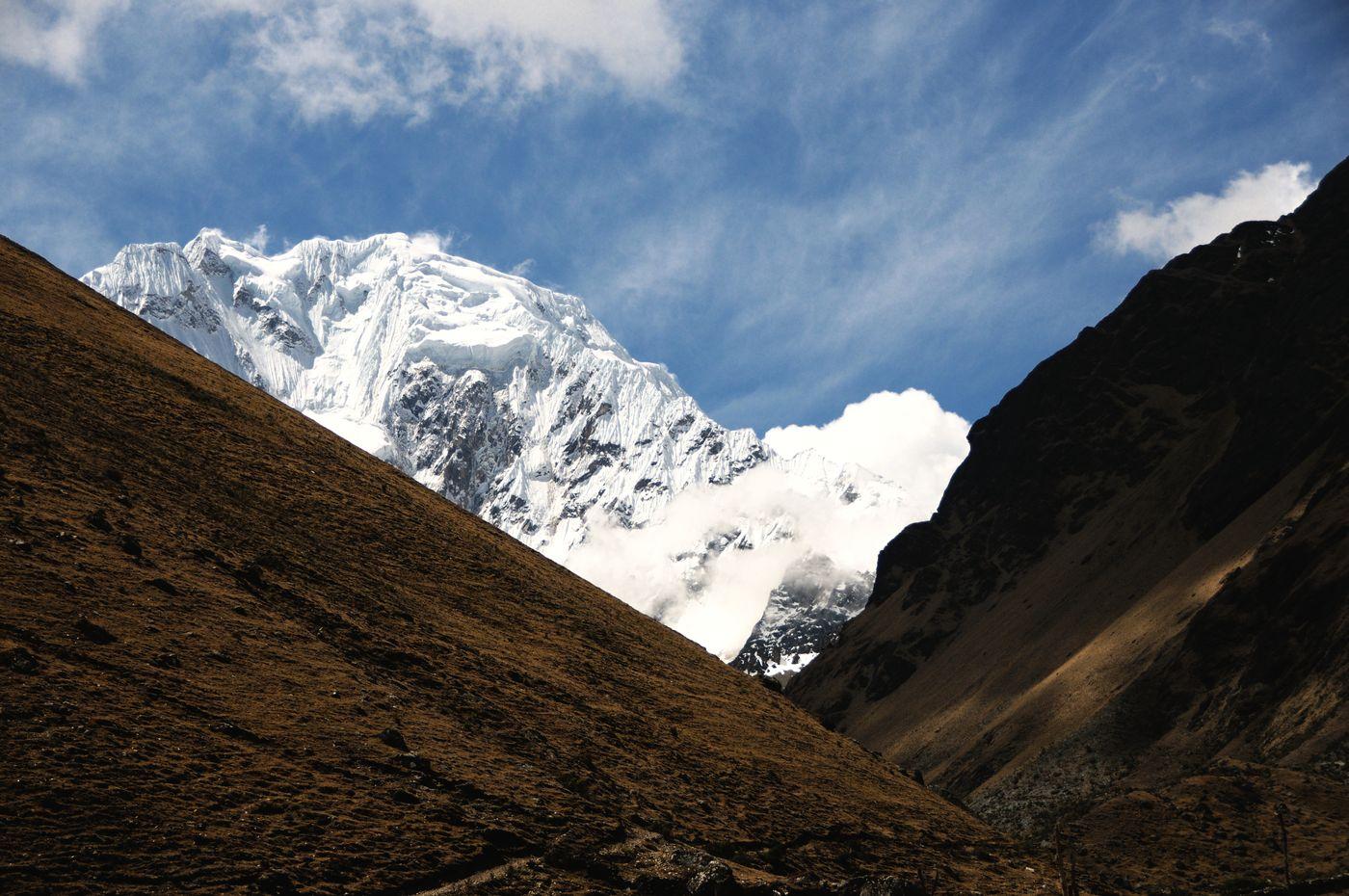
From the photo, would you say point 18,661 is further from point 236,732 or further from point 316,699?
point 316,699

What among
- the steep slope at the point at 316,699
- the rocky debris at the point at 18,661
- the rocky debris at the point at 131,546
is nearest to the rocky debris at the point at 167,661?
the steep slope at the point at 316,699

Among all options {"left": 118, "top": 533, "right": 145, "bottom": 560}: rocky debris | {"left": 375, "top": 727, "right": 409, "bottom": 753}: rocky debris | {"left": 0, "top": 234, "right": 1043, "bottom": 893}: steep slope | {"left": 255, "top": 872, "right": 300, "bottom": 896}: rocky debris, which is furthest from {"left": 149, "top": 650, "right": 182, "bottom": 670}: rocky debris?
{"left": 255, "top": 872, "right": 300, "bottom": 896}: rocky debris

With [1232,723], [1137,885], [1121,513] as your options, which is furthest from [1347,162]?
[1137,885]

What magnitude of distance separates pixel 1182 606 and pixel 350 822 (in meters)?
93.3

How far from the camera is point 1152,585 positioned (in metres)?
112

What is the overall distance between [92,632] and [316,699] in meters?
4.55

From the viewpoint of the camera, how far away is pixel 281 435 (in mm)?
40625

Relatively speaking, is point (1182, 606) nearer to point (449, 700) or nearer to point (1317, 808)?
point (1317, 808)

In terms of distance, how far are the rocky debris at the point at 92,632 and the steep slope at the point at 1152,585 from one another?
36.5 m

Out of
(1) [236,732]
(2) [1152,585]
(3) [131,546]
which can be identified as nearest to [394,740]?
(1) [236,732]

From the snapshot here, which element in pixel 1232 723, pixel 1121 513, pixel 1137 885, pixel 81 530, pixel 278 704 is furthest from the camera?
pixel 1121 513

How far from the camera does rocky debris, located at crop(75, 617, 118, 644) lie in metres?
20.4

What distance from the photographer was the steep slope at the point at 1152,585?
2549 inches

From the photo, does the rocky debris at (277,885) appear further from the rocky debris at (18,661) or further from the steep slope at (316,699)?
the rocky debris at (18,661)
